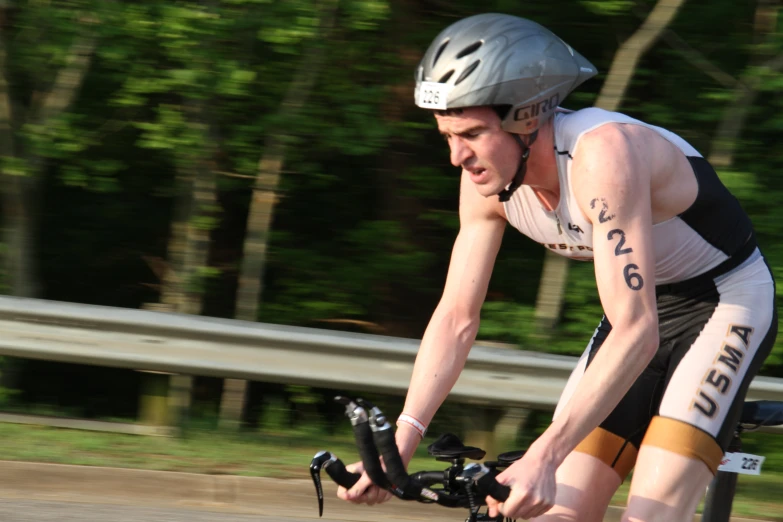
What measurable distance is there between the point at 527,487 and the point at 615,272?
565mm

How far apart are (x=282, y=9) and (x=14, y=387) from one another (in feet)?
10.6

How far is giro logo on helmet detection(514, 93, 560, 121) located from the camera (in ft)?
8.72

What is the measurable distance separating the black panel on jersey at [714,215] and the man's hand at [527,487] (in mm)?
874

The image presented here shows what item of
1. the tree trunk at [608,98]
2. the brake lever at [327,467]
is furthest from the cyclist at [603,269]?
the tree trunk at [608,98]

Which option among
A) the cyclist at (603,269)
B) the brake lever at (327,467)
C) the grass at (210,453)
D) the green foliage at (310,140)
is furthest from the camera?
the green foliage at (310,140)

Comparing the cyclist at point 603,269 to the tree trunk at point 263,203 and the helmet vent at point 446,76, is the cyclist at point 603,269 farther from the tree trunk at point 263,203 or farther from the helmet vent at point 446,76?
the tree trunk at point 263,203

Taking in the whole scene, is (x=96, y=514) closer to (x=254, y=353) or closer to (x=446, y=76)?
(x=254, y=353)

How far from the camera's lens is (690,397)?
2793mm

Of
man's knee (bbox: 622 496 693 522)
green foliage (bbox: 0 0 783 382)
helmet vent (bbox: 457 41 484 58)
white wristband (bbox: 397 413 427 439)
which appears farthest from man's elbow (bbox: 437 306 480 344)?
green foliage (bbox: 0 0 783 382)

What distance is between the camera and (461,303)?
3.07 m

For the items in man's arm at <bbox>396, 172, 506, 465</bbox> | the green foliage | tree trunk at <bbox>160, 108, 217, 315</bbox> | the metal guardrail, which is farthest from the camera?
tree trunk at <bbox>160, 108, 217, 315</bbox>

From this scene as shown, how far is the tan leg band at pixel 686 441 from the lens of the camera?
2.73 m

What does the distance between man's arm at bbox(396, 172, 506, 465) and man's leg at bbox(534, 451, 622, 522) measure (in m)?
0.41

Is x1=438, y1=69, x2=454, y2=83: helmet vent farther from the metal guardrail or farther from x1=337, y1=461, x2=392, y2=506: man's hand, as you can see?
the metal guardrail
